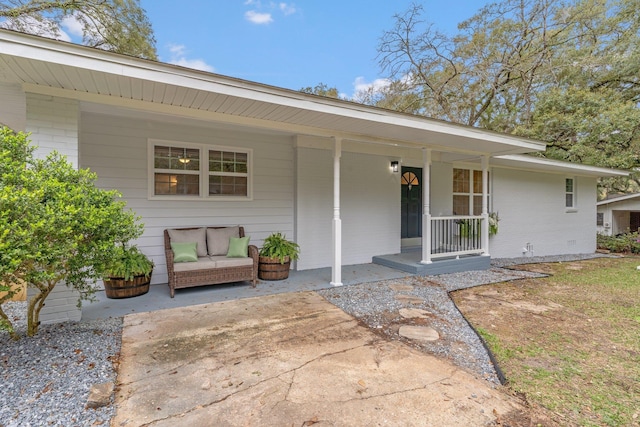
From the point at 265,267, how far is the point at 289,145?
2437mm

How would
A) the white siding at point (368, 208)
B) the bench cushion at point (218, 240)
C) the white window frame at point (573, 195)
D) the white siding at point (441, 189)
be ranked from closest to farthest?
the bench cushion at point (218, 240) → the white siding at point (368, 208) → the white siding at point (441, 189) → the white window frame at point (573, 195)

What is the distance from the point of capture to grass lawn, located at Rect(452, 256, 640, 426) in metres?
2.27

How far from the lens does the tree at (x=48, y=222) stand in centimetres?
233

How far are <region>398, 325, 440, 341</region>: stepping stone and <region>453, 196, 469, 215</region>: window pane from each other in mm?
5467

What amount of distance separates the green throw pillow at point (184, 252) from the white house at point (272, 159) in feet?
1.98

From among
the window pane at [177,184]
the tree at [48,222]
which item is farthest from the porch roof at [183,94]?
the window pane at [177,184]

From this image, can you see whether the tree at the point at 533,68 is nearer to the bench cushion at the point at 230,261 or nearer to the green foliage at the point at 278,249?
the green foliage at the point at 278,249

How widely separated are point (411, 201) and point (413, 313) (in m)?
4.33

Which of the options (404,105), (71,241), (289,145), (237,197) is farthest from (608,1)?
(71,241)

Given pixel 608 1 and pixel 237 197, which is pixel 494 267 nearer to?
pixel 237 197

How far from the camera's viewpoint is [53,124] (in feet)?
11.2

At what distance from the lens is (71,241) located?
2.65 m

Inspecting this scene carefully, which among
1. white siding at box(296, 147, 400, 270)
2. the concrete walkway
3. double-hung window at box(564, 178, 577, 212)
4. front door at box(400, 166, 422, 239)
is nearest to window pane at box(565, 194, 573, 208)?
double-hung window at box(564, 178, 577, 212)

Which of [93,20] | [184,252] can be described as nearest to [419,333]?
[184,252]
